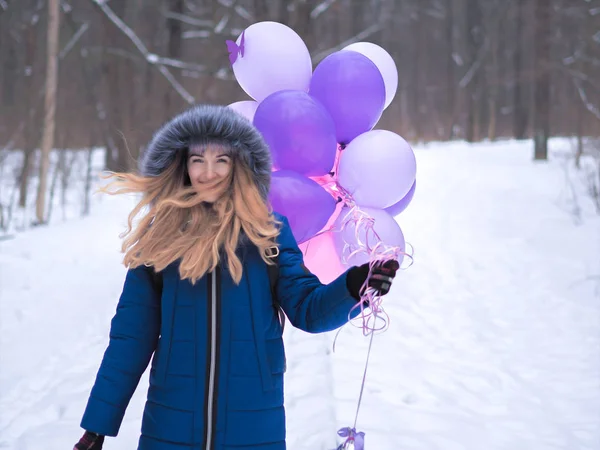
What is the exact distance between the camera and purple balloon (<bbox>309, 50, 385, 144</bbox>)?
3033 mm

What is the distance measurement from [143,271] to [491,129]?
23.2 m

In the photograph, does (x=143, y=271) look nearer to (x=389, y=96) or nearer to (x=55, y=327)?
(x=389, y=96)

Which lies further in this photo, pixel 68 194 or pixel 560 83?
pixel 560 83

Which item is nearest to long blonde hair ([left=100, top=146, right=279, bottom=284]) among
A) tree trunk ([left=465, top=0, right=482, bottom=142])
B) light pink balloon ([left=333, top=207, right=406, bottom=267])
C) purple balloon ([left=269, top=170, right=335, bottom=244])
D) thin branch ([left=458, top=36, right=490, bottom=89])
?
purple balloon ([left=269, top=170, right=335, bottom=244])

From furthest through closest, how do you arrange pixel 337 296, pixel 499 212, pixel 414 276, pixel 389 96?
pixel 499 212, pixel 414 276, pixel 389 96, pixel 337 296

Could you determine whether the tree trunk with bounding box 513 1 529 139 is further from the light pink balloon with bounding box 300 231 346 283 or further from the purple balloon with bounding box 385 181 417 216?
the light pink balloon with bounding box 300 231 346 283

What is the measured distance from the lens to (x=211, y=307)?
5.78ft

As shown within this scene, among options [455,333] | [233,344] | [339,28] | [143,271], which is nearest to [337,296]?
[233,344]

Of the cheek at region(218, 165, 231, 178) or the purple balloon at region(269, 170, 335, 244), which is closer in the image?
the cheek at region(218, 165, 231, 178)

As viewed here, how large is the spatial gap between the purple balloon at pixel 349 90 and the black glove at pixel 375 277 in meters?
1.55

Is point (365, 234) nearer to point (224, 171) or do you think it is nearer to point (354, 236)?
point (354, 236)

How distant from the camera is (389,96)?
3.55 meters

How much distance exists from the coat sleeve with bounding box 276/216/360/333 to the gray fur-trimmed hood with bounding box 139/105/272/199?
24 centimetres

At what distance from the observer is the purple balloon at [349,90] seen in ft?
9.95
